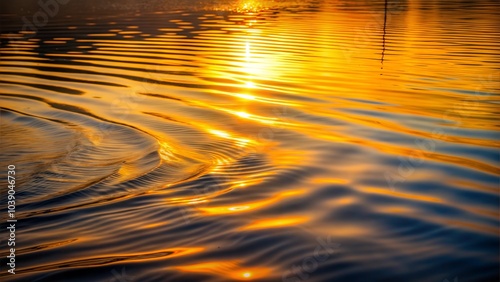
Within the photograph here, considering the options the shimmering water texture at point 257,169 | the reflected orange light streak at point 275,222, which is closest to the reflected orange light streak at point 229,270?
the shimmering water texture at point 257,169

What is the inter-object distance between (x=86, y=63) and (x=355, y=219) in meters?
14.3

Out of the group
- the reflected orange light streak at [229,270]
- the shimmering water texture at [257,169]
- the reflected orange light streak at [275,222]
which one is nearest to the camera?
the reflected orange light streak at [229,270]

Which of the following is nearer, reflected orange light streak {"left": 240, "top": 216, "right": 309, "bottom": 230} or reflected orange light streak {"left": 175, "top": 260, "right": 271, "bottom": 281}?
reflected orange light streak {"left": 175, "top": 260, "right": 271, "bottom": 281}

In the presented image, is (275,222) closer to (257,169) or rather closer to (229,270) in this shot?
(229,270)

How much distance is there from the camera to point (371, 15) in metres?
37.1

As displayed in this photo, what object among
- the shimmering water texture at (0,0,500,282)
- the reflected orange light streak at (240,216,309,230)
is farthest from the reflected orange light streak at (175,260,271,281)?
the reflected orange light streak at (240,216,309,230)

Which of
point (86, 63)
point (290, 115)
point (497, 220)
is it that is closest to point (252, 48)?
point (86, 63)

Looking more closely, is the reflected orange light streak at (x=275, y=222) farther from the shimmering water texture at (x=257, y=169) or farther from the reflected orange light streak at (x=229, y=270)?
the reflected orange light streak at (x=229, y=270)

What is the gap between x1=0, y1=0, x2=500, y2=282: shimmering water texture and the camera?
→ 4.96 m

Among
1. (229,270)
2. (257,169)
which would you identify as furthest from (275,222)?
(257,169)

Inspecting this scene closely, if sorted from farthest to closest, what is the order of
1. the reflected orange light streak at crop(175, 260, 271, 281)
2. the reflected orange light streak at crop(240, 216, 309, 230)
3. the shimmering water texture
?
→ the reflected orange light streak at crop(240, 216, 309, 230) → the shimmering water texture → the reflected orange light streak at crop(175, 260, 271, 281)

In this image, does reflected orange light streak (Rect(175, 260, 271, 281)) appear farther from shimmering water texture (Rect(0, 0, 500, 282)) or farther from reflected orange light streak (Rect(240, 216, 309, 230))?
reflected orange light streak (Rect(240, 216, 309, 230))

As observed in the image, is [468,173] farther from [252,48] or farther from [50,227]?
[252,48]

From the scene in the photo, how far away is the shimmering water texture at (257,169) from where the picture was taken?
496 cm
